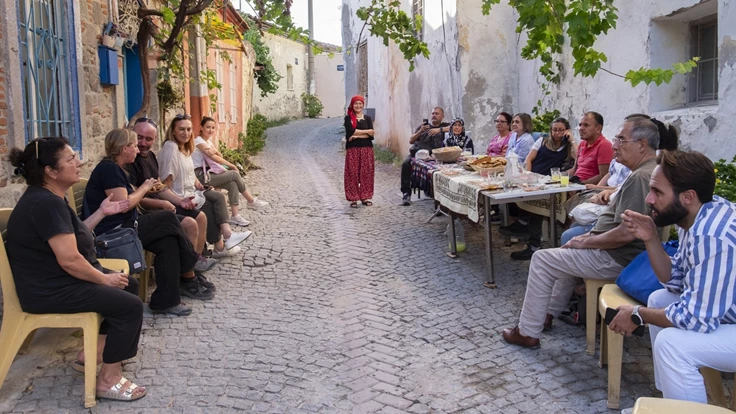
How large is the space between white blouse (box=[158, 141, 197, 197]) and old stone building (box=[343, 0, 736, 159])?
15.5ft

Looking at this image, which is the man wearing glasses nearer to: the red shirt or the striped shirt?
the red shirt

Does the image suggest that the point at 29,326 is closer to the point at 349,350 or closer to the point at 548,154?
the point at 349,350

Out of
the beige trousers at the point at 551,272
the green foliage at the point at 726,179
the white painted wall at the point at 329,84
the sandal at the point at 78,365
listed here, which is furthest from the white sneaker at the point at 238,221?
the white painted wall at the point at 329,84

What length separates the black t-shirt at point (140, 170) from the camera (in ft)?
16.1

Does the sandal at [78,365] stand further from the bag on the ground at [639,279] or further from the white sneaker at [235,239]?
the bag on the ground at [639,279]

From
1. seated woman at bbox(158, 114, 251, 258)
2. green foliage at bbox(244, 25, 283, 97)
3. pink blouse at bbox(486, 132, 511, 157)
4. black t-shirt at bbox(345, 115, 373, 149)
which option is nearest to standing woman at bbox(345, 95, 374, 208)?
black t-shirt at bbox(345, 115, 373, 149)

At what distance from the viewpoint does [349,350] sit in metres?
4.17

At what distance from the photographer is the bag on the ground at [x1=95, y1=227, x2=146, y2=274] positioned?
4.25 metres

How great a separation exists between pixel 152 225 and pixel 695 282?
3.65m

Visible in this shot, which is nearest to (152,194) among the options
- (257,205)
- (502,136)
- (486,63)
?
(257,205)

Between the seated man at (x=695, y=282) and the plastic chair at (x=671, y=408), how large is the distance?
52 cm

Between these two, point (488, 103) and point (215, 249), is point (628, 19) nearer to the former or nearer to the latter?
point (488, 103)

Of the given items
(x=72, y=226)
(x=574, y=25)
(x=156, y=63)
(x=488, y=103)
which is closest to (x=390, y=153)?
(x=488, y=103)

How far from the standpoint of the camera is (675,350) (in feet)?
8.52
